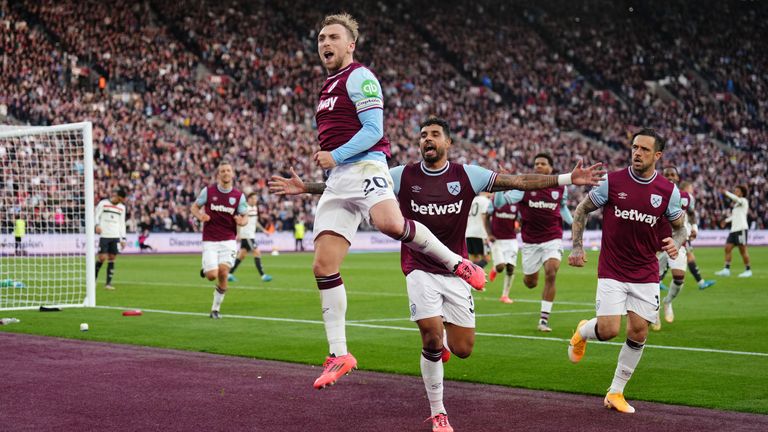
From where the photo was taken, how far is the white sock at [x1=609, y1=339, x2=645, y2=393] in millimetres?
8453

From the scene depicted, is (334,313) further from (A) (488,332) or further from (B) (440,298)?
(A) (488,332)

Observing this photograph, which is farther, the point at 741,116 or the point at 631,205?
the point at 741,116

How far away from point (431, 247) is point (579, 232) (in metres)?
2.23

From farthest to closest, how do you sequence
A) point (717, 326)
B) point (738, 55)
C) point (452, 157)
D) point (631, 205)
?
point (738, 55)
point (452, 157)
point (717, 326)
point (631, 205)

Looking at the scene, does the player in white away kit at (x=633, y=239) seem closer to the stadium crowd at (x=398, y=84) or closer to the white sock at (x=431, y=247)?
the white sock at (x=431, y=247)

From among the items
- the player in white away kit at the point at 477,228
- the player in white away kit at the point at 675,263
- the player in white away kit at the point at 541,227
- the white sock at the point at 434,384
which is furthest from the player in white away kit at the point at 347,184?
the player in white away kit at the point at 477,228

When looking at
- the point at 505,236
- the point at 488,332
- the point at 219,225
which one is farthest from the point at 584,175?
the point at 505,236

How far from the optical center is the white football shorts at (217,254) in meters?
16.5

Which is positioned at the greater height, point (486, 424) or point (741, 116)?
point (741, 116)

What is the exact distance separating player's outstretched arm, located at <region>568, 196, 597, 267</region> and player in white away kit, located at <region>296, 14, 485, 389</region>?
1.52 metres

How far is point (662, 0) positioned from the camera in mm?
69375

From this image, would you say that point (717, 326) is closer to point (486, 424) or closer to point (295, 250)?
point (486, 424)

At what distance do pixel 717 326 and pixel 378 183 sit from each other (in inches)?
379

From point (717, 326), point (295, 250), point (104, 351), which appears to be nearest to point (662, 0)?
point (295, 250)
